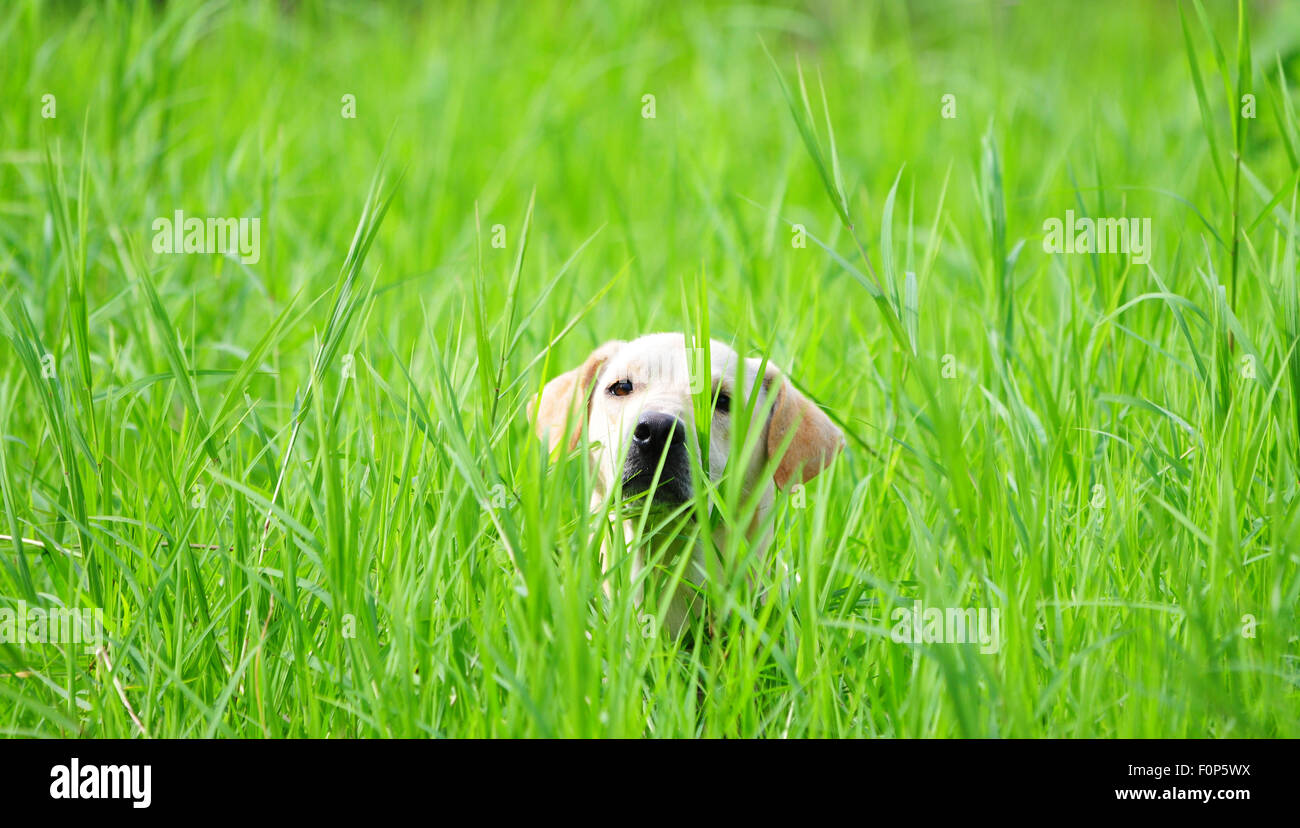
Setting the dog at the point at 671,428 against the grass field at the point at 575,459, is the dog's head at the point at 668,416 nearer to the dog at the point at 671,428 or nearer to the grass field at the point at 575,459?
the dog at the point at 671,428

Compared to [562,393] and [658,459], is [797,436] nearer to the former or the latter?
[658,459]

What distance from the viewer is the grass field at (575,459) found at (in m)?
1.99

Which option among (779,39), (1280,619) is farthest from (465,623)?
(779,39)

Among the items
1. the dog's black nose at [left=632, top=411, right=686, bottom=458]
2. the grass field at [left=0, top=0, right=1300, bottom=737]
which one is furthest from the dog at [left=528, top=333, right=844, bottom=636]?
the grass field at [left=0, top=0, right=1300, bottom=737]

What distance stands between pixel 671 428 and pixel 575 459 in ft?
0.85

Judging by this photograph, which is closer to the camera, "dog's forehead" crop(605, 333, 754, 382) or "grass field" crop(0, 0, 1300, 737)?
"grass field" crop(0, 0, 1300, 737)

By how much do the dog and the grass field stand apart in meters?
0.13

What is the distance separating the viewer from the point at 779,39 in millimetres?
8320

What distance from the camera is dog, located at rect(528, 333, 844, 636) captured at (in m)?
2.61

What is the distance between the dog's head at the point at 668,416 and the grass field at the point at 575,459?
0.14 meters

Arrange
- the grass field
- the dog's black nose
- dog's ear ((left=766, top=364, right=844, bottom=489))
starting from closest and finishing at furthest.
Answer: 1. the grass field
2. the dog's black nose
3. dog's ear ((left=766, top=364, right=844, bottom=489))

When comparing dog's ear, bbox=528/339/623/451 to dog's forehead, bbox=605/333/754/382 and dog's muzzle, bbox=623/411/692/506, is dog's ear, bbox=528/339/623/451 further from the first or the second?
dog's muzzle, bbox=623/411/692/506

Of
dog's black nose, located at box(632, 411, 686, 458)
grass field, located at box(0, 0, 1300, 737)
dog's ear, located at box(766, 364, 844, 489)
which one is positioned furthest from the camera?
dog's ear, located at box(766, 364, 844, 489)

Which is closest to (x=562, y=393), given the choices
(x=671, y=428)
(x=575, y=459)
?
(x=575, y=459)
